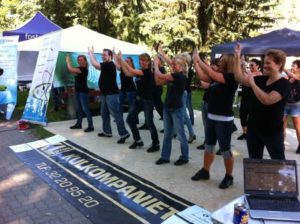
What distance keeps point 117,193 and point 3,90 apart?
602 cm

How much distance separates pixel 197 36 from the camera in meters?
16.9

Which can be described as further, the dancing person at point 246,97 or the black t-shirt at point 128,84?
the black t-shirt at point 128,84

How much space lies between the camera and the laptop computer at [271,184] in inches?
92.5

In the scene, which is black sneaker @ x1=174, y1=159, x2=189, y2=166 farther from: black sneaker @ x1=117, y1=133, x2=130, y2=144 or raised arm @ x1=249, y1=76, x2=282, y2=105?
raised arm @ x1=249, y1=76, x2=282, y2=105

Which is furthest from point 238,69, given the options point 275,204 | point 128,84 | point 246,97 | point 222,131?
point 128,84

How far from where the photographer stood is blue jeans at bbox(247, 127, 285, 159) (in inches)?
134

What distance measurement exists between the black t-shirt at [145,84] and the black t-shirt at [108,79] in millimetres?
986

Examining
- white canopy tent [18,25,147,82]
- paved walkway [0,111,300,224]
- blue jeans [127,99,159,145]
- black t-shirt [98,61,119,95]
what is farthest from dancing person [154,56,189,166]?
white canopy tent [18,25,147,82]

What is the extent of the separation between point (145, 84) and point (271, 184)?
3.64 meters

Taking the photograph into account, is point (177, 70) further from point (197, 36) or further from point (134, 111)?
point (197, 36)

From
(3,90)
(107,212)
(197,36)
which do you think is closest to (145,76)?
(107,212)

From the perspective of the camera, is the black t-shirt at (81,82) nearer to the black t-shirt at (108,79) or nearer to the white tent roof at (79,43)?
the black t-shirt at (108,79)

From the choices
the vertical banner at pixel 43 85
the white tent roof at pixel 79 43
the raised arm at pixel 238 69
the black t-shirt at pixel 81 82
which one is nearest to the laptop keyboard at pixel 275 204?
the raised arm at pixel 238 69

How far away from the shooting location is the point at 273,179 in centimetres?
248
